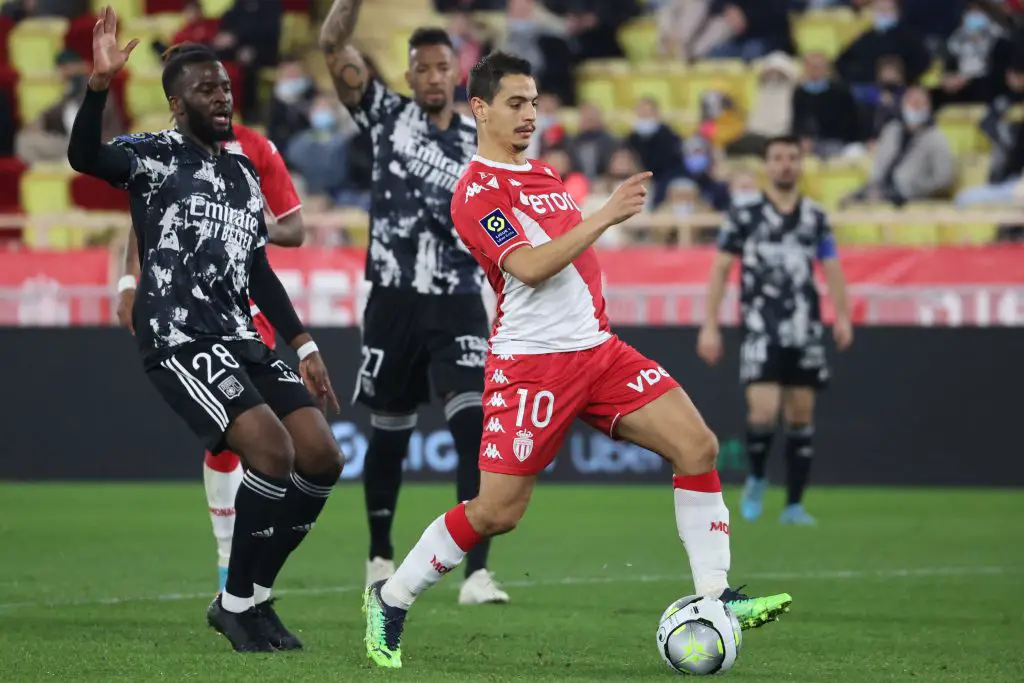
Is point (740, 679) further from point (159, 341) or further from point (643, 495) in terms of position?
point (643, 495)

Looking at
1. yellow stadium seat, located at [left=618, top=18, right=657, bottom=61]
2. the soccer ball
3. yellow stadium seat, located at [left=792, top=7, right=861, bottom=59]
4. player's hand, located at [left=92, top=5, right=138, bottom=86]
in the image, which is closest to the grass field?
the soccer ball

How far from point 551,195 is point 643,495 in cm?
769

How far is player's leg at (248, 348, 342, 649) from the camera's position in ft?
21.9

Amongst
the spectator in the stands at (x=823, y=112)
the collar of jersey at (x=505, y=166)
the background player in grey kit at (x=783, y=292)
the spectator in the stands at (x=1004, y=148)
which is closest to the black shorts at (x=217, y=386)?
the collar of jersey at (x=505, y=166)

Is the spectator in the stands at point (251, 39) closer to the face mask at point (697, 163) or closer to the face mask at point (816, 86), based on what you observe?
the face mask at point (697, 163)

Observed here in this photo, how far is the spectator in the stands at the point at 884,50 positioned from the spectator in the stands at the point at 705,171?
1870 mm

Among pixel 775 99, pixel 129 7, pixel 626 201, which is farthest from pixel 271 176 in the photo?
pixel 129 7

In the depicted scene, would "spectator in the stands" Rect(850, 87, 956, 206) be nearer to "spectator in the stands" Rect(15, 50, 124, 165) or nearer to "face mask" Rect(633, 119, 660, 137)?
"face mask" Rect(633, 119, 660, 137)

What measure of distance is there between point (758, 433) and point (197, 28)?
10.5m

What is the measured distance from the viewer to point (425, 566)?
6.29m

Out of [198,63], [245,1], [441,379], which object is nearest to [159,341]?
[198,63]

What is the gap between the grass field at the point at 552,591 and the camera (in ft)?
20.6

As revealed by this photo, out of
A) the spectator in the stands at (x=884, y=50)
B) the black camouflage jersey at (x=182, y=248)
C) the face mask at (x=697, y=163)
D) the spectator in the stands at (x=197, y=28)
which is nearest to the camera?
the black camouflage jersey at (x=182, y=248)

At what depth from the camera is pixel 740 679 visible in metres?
5.97
